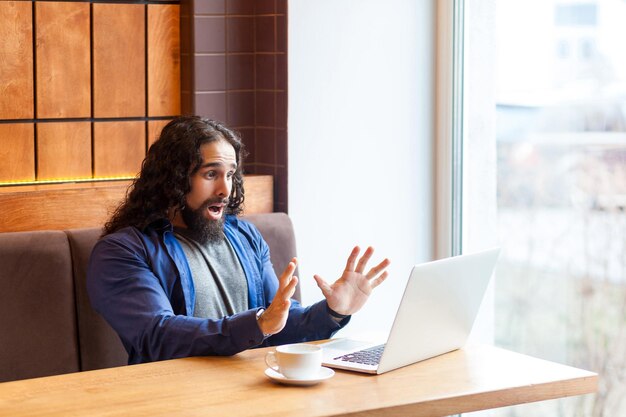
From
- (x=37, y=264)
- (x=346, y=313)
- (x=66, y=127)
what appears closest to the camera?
(x=346, y=313)

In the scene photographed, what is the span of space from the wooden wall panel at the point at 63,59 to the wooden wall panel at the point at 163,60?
0.23m

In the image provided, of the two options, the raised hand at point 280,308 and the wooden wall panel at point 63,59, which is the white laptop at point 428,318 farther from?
the wooden wall panel at point 63,59

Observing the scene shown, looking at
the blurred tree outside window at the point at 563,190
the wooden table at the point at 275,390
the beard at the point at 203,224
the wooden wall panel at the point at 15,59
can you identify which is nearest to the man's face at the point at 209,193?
the beard at the point at 203,224

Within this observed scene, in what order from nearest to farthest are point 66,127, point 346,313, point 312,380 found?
point 312,380 → point 346,313 → point 66,127

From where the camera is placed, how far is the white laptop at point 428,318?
2.25 meters

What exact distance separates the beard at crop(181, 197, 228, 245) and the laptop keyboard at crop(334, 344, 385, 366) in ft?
2.26

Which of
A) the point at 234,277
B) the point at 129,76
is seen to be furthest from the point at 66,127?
the point at 234,277

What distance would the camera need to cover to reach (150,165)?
2994 millimetres

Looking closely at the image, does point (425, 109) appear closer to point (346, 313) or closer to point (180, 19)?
point (180, 19)

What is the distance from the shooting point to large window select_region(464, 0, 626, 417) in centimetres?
324

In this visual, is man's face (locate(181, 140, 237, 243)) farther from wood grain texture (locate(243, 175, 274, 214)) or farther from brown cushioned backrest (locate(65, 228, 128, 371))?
wood grain texture (locate(243, 175, 274, 214))

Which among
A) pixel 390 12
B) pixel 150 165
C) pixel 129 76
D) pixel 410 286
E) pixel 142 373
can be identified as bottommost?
pixel 142 373

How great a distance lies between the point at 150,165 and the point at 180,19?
30.5 inches

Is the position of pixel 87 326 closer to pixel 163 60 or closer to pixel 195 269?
pixel 195 269
